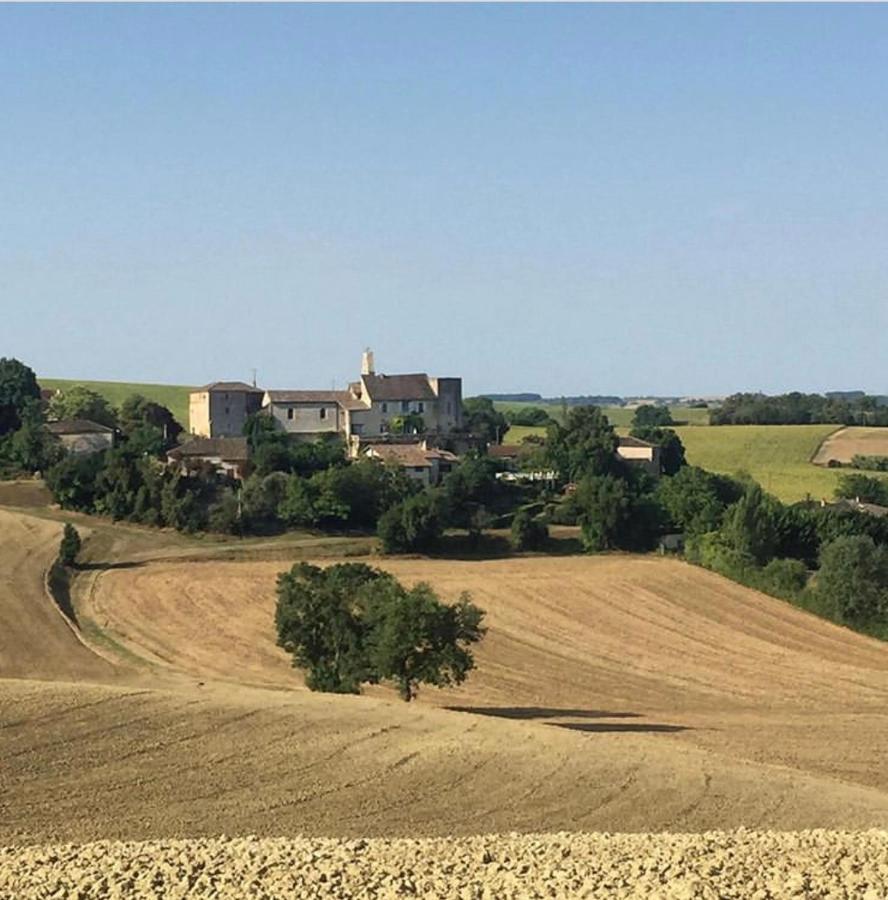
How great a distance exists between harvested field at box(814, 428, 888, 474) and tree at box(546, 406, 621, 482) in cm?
2471

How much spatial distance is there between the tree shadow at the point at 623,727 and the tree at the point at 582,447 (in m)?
51.4

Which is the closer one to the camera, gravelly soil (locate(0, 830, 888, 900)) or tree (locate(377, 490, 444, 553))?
gravelly soil (locate(0, 830, 888, 900))

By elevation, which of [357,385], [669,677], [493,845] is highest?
[357,385]

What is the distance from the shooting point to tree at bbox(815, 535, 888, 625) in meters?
62.7

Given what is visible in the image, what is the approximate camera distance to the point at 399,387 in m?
109

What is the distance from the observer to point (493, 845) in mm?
19141

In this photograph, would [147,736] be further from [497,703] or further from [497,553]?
[497,553]

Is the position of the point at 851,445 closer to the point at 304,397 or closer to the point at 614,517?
the point at 304,397

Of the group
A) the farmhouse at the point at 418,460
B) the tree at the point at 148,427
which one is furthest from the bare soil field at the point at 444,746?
the tree at the point at 148,427

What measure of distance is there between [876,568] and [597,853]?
49365 mm

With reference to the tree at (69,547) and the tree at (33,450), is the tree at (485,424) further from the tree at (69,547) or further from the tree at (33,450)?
the tree at (69,547)

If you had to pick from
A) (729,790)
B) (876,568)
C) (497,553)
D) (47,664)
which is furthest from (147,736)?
(497,553)

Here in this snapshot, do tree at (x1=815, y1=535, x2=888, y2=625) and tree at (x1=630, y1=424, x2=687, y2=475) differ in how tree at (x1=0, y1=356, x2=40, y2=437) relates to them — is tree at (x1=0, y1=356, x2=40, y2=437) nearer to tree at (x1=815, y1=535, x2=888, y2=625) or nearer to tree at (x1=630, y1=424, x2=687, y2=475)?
tree at (x1=630, y1=424, x2=687, y2=475)

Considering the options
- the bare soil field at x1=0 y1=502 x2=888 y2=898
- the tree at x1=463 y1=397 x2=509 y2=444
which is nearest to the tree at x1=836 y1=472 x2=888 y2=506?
the tree at x1=463 y1=397 x2=509 y2=444
